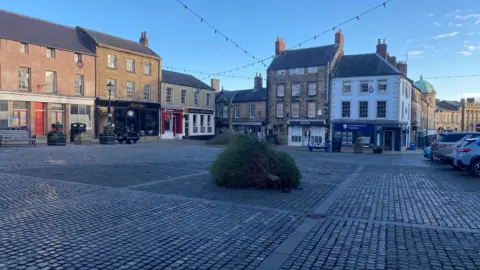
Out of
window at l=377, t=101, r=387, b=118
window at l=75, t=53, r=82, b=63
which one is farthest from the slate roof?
window at l=75, t=53, r=82, b=63

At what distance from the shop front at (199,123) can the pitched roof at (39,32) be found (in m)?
14.7

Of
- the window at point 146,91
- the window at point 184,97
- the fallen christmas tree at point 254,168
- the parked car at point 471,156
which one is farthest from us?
the window at point 184,97

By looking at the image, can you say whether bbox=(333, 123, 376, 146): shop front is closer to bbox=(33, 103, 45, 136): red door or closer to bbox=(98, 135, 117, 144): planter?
bbox=(98, 135, 117, 144): planter

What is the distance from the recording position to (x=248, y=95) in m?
48.6

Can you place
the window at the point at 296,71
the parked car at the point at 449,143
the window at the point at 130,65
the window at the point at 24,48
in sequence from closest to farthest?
the parked car at the point at 449,143, the window at the point at 24,48, the window at the point at 130,65, the window at the point at 296,71

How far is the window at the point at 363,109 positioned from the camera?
37.3m

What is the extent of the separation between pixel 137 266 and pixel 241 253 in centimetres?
130

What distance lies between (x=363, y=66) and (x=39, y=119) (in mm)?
32408

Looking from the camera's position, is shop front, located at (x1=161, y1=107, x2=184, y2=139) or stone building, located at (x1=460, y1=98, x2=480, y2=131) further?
stone building, located at (x1=460, y1=98, x2=480, y2=131)

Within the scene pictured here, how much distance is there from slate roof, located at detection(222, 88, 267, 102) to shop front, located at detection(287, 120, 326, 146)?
629 centimetres

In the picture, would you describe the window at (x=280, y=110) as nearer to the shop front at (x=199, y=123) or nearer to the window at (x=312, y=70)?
the window at (x=312, y=70)

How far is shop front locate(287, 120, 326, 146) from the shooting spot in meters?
39.7

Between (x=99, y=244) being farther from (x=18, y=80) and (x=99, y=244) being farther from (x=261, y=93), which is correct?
(x=261, y=93)

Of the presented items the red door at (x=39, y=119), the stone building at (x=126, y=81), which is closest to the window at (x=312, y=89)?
the stone building at (x=126, y=81)
